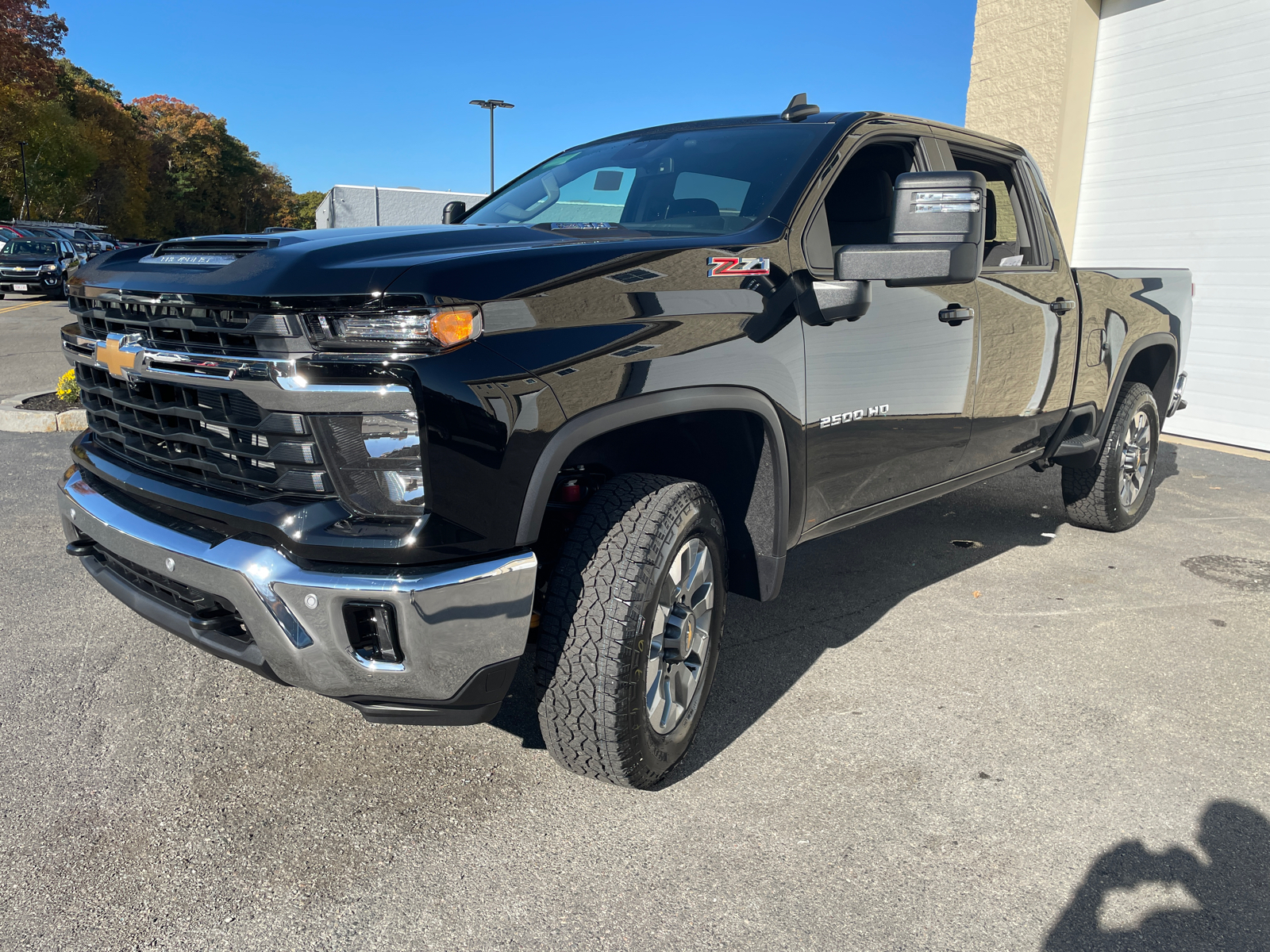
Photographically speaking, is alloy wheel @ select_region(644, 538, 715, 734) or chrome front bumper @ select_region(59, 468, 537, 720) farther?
alloy wheel @ select_region(644, 538, 715, 734)

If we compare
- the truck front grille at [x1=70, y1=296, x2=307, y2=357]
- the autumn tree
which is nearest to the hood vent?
the truck front grille at [x1=70, y1=296, x2=307, y2=357]

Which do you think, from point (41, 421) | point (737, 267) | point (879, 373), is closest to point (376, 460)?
point (737, 267)

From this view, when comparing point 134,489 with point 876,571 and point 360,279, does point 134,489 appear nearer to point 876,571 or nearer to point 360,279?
point 360,279

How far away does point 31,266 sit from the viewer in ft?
74.1

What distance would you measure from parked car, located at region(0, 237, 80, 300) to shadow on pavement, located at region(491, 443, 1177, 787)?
22.9 metres

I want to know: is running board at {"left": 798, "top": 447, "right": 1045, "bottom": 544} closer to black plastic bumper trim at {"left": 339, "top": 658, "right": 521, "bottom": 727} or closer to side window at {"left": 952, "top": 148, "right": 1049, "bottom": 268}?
side window at {"left": 952, "top": 148, "right": 1049, "bottom": 268}

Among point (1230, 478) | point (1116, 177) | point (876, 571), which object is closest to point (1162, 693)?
point (876, 571)

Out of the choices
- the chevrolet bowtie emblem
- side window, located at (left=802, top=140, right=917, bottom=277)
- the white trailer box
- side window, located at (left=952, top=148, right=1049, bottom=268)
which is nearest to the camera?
the chevrolet bowtie emblem

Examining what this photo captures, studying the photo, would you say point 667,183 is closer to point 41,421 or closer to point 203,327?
point 203,327

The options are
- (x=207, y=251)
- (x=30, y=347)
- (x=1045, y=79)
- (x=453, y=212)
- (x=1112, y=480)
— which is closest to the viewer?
(x=207, y=251)

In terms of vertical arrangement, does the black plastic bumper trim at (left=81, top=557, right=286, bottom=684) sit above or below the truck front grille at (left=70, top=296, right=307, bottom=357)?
below

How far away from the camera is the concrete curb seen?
7.17 m

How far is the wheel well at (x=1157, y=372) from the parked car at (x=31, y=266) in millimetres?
23555

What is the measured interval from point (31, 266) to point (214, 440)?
24793 millimetres
